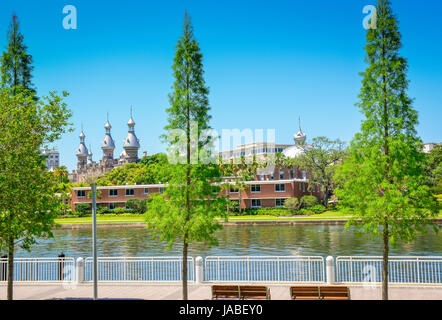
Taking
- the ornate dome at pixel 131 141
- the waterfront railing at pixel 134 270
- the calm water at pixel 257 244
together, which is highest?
the ornate dome at pixel 131 141

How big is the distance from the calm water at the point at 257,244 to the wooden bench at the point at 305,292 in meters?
20.1

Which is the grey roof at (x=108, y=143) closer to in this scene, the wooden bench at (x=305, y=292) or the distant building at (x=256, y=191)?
the distant building at (x=256, y=191)

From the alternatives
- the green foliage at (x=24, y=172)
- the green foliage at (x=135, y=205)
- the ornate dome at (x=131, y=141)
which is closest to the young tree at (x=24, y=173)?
the green foliage at (x=24, y=172)

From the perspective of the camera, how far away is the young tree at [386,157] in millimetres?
14008

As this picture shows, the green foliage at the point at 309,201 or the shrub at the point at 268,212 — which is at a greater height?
the green foliage at the point at 309,201

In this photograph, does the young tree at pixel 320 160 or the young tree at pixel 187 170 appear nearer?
the young tree at pixel 187 170

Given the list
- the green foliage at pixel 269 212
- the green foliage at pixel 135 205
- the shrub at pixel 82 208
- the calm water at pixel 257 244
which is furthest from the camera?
the shrub at pixel 82 208

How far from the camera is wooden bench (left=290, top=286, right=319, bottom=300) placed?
564 inches

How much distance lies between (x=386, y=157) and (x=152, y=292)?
970 cm

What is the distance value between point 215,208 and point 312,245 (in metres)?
26.2

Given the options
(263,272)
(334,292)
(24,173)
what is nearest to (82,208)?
(263,272)

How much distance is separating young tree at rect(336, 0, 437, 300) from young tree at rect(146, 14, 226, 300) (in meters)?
4.46

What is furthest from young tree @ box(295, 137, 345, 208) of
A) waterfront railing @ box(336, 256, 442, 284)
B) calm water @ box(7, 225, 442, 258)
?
waterfront railing @ box(336, 256, 442, 284)
